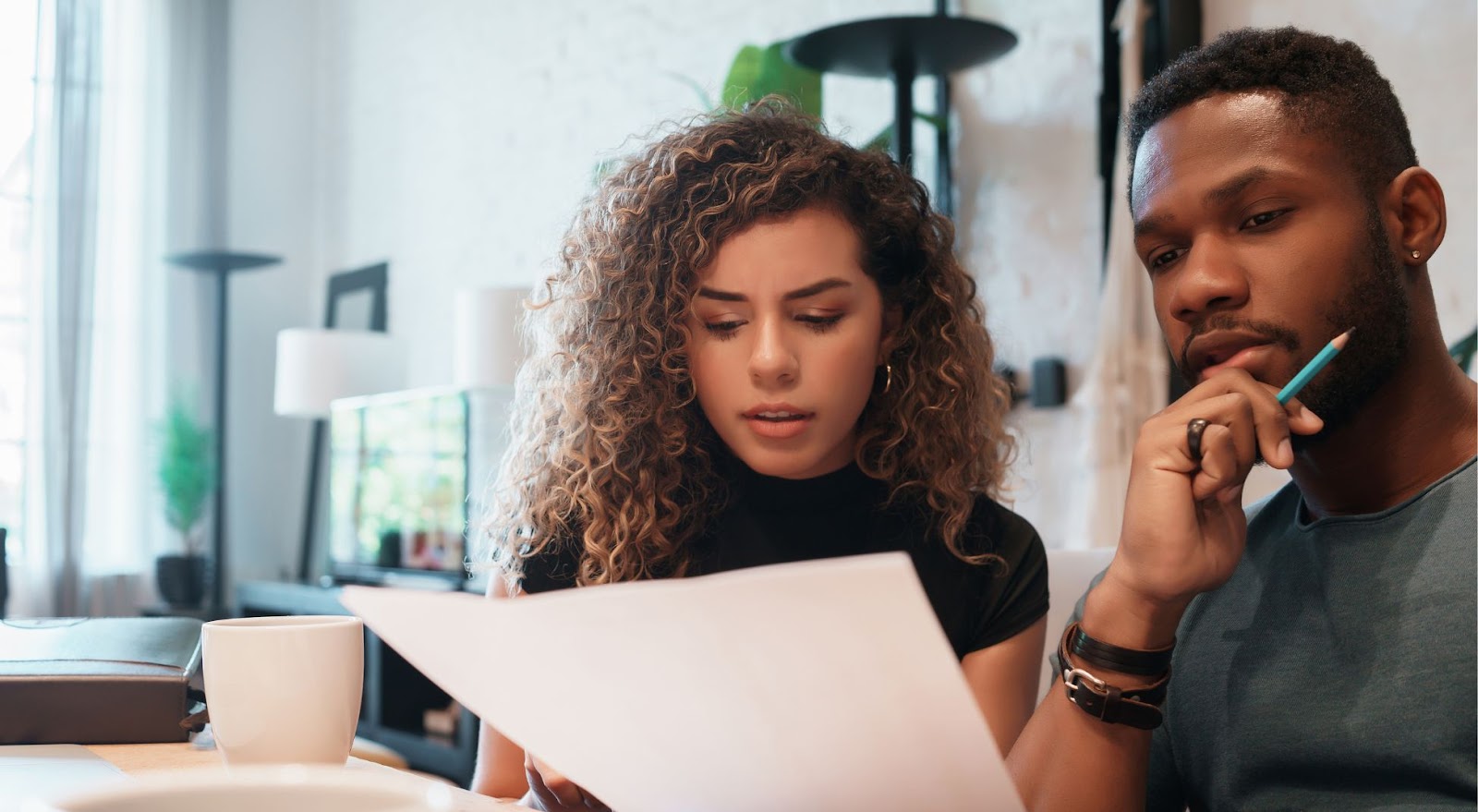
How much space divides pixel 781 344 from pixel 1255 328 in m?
0.39

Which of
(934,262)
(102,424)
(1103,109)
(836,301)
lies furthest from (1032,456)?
(102,424)

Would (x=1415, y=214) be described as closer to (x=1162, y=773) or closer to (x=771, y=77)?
(x=1162, y=773)

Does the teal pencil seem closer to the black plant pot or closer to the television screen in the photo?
the television screen

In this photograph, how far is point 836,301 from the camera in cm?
115

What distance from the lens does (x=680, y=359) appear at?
120 cm

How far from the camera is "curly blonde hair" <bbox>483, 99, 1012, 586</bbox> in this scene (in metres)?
1.20

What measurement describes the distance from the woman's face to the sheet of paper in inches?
21.4

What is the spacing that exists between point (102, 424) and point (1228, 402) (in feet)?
15.2

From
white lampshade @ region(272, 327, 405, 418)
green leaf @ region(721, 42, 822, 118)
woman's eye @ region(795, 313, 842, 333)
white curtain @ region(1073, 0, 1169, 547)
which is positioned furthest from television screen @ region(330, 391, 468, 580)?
woman's eye @ region(795, 313, 842, 333)

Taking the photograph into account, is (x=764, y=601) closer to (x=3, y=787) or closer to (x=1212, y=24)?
(x=3, y=787)

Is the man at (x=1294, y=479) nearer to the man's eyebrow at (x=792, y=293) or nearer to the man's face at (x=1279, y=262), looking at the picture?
the man's face at (x=1279, y=262)

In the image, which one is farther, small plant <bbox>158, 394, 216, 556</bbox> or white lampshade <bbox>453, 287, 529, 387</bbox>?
small plant <bbox>158, 394, 216, 556</bbox>

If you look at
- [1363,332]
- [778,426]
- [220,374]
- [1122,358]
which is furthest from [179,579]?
[1363,332]

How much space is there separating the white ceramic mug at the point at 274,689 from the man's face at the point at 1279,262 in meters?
0.63
